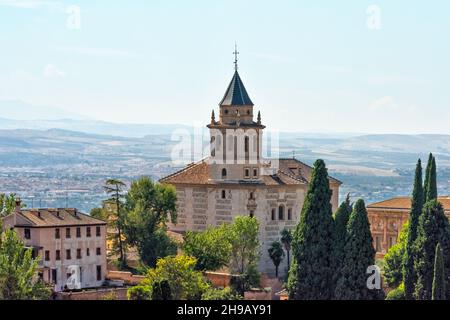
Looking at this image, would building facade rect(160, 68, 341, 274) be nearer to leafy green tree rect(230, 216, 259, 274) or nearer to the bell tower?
the bell tower

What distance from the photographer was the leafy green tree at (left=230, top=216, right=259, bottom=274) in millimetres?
82688

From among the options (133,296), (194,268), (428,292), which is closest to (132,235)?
(194,268)

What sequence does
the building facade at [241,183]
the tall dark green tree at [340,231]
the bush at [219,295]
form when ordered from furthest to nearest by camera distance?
1. the building facade at [241,183]
2. the tall dark green tree at [340,231]
3. the bush at [219,295]

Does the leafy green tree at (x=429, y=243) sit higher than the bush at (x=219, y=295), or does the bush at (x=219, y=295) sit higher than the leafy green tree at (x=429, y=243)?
the leafy green tree at (x=429, y=243)

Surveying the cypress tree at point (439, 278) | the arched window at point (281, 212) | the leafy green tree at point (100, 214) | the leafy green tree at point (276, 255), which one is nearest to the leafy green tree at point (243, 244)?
the leafy green tree at point (276, 255)

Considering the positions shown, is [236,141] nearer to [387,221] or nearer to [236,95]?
[236,95]

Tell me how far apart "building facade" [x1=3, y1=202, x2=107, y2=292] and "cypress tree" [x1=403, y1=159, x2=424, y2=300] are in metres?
16.7

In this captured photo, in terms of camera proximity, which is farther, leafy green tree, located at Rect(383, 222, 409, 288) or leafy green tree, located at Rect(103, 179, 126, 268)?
leafy green tree, located at Rect(103, 179, 126, 268)

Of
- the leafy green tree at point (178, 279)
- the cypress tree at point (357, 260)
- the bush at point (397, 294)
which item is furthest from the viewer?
the bush at point (397, 294)

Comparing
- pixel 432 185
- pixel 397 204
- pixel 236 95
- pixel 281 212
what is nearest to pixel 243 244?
pixel 281 212

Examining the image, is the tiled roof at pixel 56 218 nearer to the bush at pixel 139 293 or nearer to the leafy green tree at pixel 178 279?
the leafy green tree at pixel 178 279

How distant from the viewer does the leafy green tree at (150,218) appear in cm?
8375

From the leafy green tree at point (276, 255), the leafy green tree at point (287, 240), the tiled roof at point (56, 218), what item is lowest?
the leafy green tree at point (276, 255)

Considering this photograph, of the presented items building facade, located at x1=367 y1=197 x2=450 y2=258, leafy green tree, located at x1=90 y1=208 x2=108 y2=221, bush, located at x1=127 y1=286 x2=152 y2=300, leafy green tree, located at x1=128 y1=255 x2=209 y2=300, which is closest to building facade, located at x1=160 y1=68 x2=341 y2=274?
leafy green tree, located at x1=90 y1=208 x2=108 y2=221
